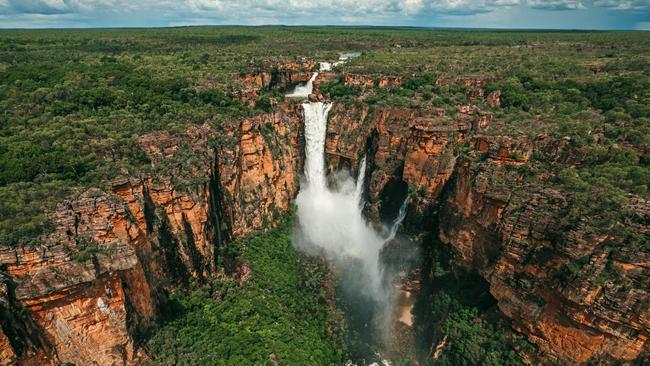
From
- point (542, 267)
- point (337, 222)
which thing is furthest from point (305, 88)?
point (542, 267)

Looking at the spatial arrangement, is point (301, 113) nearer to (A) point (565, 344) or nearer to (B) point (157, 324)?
(B) point (157, 324)

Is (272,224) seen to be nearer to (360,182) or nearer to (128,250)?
(360,182)

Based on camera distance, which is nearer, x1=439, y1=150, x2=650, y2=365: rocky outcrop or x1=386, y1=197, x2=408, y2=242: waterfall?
x1=439, y1=150, x2=650, y2=365: rocky outcrop

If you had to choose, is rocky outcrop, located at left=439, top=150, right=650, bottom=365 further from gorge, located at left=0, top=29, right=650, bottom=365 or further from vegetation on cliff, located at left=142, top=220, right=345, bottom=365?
vegetation on cliff, located at left=142, top=220, right=345, bottom=365

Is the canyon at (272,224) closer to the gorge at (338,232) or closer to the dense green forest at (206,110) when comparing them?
the gorge at (338,232)

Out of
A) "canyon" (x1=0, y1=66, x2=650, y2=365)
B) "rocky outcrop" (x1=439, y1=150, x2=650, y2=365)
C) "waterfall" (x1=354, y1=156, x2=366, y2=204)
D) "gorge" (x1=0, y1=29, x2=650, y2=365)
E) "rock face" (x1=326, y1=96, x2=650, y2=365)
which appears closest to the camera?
"canyon" (x1=0, y1=66, x2=650, y2=365)

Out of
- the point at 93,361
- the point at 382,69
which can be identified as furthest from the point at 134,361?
the point at 382,69

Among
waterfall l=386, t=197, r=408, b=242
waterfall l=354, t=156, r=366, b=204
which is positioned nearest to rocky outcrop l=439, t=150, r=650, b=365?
waterfall l=386, t=197, r=408, b=242
